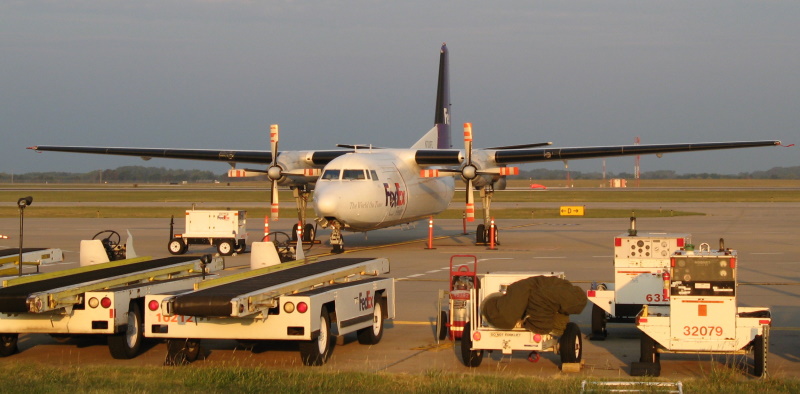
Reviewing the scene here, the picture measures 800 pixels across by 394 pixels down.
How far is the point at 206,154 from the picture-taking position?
3212 cm

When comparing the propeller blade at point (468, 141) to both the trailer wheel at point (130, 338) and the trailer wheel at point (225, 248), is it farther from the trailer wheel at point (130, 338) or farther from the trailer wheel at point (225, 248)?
A: the trailer wheel at point (130, 338)

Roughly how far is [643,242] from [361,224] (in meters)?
13.1

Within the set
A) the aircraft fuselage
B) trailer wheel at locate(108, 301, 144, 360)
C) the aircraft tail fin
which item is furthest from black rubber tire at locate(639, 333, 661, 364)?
the aircraft tail fin

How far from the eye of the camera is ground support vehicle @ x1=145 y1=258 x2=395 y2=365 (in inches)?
372

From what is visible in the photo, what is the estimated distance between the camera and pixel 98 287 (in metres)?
10.7

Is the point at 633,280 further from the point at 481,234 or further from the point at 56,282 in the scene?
the point at 481,234

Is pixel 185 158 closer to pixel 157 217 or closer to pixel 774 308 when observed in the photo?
pixel 157 217

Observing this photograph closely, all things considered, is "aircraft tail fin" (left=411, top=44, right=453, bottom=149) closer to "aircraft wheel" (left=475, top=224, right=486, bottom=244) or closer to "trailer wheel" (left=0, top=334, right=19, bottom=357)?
"aircraft wheel" (left=475, top=224, right=486, bottom=244)

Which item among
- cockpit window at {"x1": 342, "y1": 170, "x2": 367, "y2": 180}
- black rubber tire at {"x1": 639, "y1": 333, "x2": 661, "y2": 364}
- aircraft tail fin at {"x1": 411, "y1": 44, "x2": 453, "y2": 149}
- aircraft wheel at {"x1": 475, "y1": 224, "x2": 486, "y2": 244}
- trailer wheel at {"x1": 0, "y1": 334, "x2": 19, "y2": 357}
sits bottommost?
trailer wheel at {"x1": 0, "y1": 334, "x2": 19, "y2": 357}

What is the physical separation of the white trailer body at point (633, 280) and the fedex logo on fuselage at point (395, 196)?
13.2 m

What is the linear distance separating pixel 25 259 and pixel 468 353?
7.55m

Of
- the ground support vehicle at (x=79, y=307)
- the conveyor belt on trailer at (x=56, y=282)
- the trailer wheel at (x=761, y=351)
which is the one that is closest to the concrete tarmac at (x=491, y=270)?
the ground support vehicle at (x=79, y=307)

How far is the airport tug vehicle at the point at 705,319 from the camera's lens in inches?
366

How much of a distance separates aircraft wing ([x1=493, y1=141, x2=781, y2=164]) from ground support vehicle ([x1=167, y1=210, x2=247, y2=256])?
8991mm
